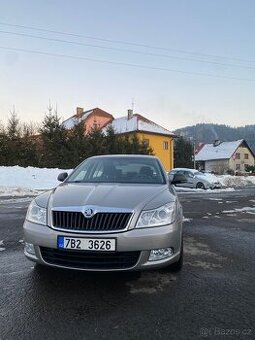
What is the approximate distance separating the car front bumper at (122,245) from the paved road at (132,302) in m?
0.29

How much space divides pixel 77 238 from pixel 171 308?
1.11m

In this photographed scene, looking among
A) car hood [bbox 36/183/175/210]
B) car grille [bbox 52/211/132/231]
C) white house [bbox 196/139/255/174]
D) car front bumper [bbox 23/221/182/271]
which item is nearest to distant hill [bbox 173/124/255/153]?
white house [bbox 196/139/255/174]

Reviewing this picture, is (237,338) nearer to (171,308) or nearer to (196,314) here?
(196,314)

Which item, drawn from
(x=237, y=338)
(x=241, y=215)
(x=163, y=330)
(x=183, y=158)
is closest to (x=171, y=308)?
(x=163, y=330)

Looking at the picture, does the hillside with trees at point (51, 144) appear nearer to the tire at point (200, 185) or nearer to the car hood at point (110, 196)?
the tire at point (200, 185)

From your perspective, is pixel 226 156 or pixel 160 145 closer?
pixel 160 145

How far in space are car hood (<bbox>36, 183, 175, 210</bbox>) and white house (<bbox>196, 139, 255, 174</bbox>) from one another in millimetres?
83001

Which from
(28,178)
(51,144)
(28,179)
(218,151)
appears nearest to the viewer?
(28,179)

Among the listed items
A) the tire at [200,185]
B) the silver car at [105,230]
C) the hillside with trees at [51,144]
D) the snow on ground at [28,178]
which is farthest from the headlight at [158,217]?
the hillside with trees at [51,144]

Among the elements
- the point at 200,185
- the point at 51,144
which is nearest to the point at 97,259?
the point at 200,185

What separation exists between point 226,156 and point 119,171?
281 feet

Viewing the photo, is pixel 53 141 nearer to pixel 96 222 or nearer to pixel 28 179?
pixel 28 179

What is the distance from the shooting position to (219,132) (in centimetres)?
9919

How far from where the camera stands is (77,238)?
3.88m
